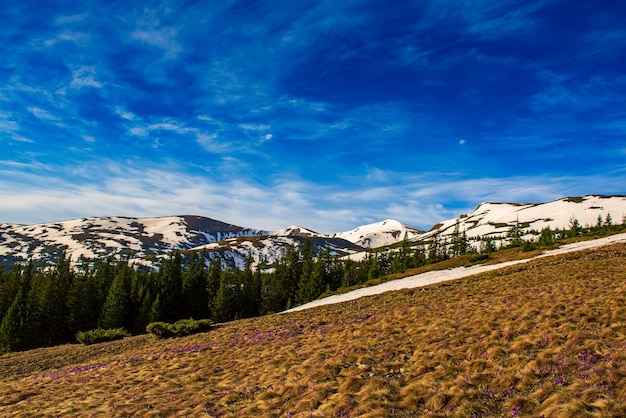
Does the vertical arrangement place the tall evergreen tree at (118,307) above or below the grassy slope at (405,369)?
below

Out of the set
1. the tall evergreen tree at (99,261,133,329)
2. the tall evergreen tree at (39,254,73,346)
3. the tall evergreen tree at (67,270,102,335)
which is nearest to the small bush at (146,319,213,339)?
the tall evergreen tree at (99,261,133,329)

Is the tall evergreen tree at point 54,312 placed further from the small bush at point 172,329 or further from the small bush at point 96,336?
the small bush at point 172,329

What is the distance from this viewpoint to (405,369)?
1308 centimetres

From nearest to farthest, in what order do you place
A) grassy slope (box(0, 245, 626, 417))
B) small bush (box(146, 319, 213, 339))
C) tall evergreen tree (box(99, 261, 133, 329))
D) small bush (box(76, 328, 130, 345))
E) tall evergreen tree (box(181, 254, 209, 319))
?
grassy slope (box(0, 245, 626, 417)), small bush (box(146, 319, 213, 339)), small bush (box(76, 328, 130, 345)), tall evergreen tree (box(99, 261, 133, 329)), tall evergreen tree (box(181, 254, 209, 319))

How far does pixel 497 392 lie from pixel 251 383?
8.97 meters

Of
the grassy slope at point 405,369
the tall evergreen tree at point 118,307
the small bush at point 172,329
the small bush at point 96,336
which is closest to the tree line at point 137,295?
the tall evergreen tree at point 118,307

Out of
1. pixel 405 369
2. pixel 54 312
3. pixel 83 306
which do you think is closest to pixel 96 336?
pixel 405 369

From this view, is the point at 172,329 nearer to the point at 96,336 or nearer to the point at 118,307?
the point at 96,336

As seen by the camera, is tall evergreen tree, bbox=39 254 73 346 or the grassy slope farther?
tall evergreen tree, bbox=39 254 73 346

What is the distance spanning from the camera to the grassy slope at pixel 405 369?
390 inches

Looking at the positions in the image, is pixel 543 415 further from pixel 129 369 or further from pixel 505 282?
pixel 505 282

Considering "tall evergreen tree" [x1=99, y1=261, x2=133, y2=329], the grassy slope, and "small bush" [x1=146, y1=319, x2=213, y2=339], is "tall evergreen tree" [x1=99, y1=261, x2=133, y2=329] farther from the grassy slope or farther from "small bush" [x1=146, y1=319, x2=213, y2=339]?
the grassy slope

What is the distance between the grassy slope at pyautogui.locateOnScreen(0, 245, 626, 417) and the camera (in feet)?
32.5

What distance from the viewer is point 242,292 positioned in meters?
109
